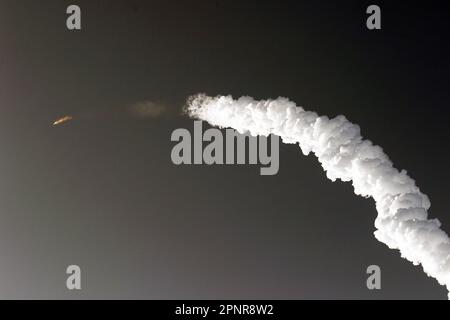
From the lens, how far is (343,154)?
217 ft

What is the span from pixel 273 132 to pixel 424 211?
19.3 metres

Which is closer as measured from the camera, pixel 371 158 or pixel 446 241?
pixel 446 241
